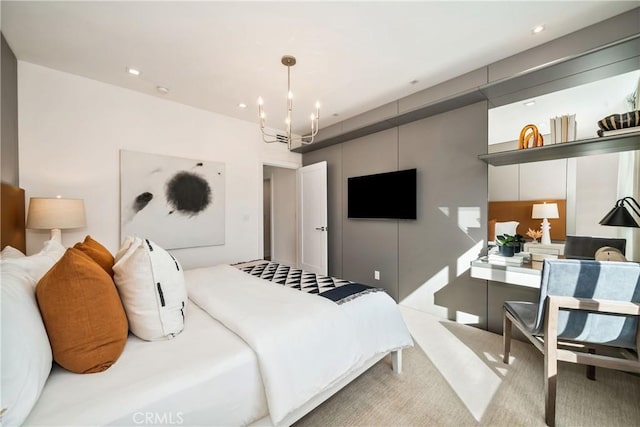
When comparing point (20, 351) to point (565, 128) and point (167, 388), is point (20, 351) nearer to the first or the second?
point (167, 388)

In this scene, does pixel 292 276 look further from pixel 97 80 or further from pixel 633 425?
pixel 97 80

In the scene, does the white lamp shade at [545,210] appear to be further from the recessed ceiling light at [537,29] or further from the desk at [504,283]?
the recessed ceiling light at [537,29]

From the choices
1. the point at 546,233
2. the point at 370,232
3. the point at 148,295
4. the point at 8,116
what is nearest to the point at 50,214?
the point at 8,116

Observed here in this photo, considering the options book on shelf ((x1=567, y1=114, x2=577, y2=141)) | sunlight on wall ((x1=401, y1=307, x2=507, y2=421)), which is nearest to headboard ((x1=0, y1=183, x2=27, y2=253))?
sunlight on wall ((x1=401, y1=307, x2=507, y2=421))

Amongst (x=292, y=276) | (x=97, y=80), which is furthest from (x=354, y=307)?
(x=97, y=80)

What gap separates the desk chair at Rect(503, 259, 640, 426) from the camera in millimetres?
1376

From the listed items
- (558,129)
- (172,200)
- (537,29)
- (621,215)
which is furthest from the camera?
(172,200)

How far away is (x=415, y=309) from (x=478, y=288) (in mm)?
817

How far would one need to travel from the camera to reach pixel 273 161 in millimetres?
4230

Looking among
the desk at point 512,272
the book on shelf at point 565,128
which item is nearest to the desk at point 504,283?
the desk at point 512,272

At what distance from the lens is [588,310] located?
142cm

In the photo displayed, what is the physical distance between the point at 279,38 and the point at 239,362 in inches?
89.7

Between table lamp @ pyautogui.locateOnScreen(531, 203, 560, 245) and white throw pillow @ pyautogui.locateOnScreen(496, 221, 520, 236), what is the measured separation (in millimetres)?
179

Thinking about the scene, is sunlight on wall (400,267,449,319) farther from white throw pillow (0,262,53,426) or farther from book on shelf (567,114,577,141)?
white throw pillow (0,262,53,426)
